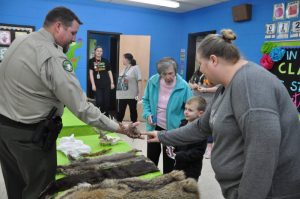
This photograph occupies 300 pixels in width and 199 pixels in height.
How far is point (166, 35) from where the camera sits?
7027 mm

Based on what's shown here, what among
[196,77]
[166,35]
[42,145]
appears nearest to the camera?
[42,145]

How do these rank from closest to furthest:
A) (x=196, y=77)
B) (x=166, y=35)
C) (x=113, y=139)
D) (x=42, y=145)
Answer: (x=42, y=145) < (x=113, y=139) < (x=196, y=77) < (x=166, y=35)

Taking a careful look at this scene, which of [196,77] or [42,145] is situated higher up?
[196,77]

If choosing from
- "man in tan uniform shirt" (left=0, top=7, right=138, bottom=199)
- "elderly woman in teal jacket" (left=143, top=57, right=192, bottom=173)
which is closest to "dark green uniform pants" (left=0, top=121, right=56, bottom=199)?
"man in tan uniform shirt" (left=0, top=7, right=138, bottom=199)

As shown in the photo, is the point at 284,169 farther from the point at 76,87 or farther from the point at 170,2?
the point at 170,2

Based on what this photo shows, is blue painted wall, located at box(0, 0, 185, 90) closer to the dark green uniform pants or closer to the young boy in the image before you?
the young boy

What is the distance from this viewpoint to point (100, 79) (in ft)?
18.0

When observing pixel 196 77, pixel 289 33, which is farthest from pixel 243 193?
pixel 289 33

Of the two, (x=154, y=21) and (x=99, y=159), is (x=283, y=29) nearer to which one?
(x=154, y=21)

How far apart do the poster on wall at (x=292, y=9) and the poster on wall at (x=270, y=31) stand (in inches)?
10.7

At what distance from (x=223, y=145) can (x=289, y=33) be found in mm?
3940

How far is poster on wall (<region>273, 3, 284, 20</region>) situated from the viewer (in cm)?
450

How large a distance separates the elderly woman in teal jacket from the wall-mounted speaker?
3.10m

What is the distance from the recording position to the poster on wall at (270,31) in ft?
15.2
